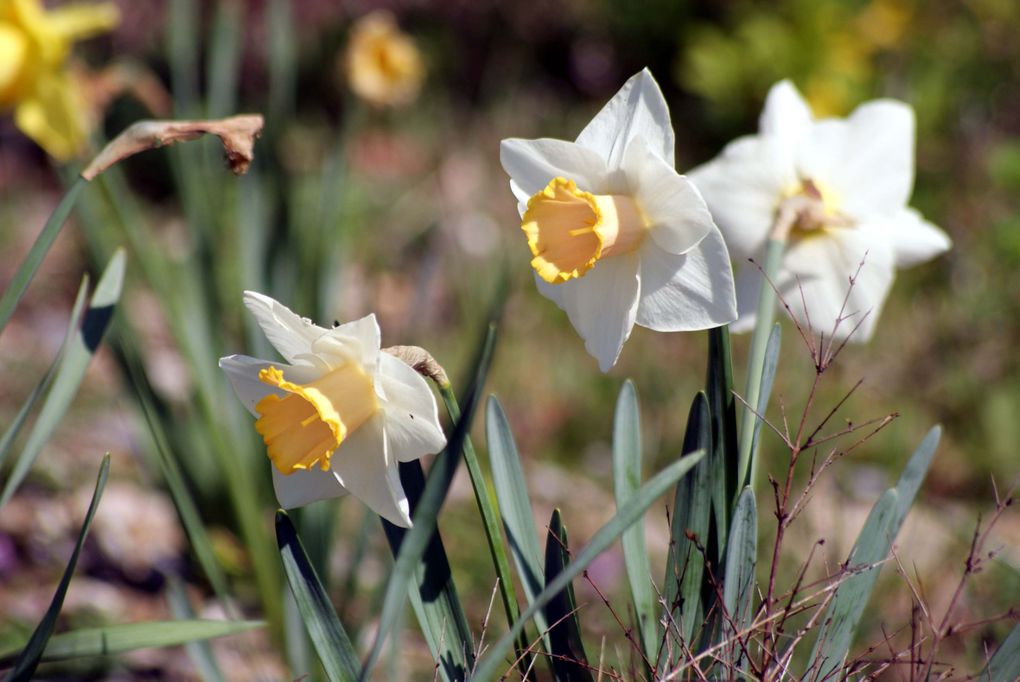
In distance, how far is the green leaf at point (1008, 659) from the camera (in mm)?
786

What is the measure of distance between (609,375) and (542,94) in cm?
217

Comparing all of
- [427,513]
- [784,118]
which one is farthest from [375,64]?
[427,513]

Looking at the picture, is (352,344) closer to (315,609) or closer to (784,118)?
(315,609)

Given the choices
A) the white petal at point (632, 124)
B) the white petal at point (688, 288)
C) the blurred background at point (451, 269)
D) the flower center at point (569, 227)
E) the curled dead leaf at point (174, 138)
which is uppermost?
the white petal at point (632, 124)

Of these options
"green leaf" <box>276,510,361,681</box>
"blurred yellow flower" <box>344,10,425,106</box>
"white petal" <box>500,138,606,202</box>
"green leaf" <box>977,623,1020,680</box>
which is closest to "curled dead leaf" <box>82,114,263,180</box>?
"white petal" <box>500,138,606,202</box>

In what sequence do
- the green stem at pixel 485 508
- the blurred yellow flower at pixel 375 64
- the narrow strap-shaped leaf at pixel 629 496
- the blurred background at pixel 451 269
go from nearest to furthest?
the green stem at pixel 485 508
the narrow strap-shaped leaf at pixel 629 496
the blurred background at pixel 451 269
the blurred yellow flower at pixel 375 64

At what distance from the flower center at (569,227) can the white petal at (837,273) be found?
269 millimetres

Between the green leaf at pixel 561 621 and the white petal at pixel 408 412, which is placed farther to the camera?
the green leaf at pixel 561 621

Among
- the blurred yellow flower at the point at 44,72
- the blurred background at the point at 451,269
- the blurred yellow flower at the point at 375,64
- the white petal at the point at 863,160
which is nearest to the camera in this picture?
the white petal at the point at 863,160

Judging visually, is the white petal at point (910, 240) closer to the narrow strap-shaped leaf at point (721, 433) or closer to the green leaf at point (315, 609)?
the narrow strap-shaped leaf at point (721, 433)

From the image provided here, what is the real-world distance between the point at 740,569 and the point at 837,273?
36cm

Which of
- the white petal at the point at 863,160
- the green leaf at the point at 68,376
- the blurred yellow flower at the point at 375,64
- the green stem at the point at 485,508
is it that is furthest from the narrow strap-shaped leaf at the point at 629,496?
the blurred yellow flower at the point at 375,64

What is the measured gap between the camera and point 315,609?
839 mm

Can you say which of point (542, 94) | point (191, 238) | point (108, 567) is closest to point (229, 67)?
point (191, 238)
